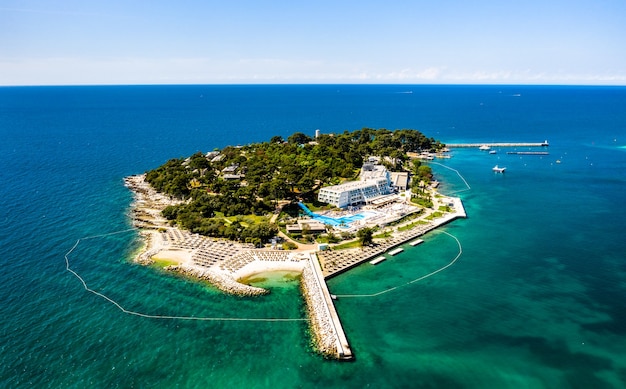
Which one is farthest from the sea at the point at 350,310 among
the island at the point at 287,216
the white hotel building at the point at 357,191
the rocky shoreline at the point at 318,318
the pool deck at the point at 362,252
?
the white hotel building at the point at 357,191

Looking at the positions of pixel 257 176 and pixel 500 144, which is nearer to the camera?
pixel 257 176

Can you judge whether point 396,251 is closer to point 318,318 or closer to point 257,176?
point 318,318

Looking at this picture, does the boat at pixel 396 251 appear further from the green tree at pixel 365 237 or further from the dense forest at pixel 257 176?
the dense forest at pixel 257 176

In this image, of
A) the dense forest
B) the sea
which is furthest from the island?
the sea

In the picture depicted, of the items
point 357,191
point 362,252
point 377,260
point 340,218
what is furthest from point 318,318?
point 357,191

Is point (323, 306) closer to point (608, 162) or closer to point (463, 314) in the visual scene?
point (463, 314)

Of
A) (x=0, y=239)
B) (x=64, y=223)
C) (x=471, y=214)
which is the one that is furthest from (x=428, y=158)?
(x=0, y=239)

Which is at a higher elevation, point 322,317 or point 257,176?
point 257,176

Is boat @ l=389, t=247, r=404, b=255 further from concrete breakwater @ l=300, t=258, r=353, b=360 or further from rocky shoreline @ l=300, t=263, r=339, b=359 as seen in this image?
rocky shoreline @ l=300, t=263, r=339, b=359
